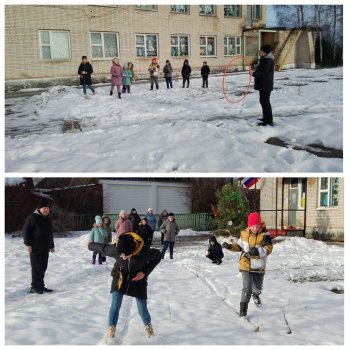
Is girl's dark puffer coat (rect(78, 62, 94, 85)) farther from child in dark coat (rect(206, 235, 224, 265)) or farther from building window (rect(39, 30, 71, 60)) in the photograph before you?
child in dark coat (rect(206, 235, 224, 265))

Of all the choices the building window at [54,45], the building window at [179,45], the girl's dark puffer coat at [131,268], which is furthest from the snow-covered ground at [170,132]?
the building window at [179,45]

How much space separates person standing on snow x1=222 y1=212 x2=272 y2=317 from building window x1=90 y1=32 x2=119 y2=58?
9990 millimetres

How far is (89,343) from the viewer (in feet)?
12.6

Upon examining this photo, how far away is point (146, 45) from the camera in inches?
523

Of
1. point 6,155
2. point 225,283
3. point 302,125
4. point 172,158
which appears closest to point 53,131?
point 6,155

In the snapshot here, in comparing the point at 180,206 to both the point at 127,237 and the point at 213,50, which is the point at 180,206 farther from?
the point at 127,237

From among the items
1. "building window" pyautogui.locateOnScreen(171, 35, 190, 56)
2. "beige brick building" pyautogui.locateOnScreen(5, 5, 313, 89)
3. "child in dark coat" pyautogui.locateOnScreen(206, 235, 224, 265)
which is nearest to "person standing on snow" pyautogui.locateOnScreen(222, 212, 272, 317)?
"child in dark coat" pyautogui.locateOnScreen(206, 235, 224, 265)

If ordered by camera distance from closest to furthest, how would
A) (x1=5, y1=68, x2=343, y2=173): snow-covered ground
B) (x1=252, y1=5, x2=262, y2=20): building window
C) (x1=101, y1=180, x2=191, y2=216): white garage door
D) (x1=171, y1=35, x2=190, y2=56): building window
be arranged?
(x1=5, y1=68, x2=343, y2=173): snow-covered ground
(x1=252, y1=5, x2=262, y2=20): building window
(x1=171, y1=35, x2=190, y2=56): building window
(x1=101, y1=180, x2=191, y2=216): white garage door

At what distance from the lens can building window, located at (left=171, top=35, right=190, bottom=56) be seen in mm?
13578

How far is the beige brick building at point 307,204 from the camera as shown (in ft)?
39.4

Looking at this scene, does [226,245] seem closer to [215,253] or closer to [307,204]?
[215,253]

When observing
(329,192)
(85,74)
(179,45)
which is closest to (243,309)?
(85,74)

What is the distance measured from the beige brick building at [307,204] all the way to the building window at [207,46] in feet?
16.0
